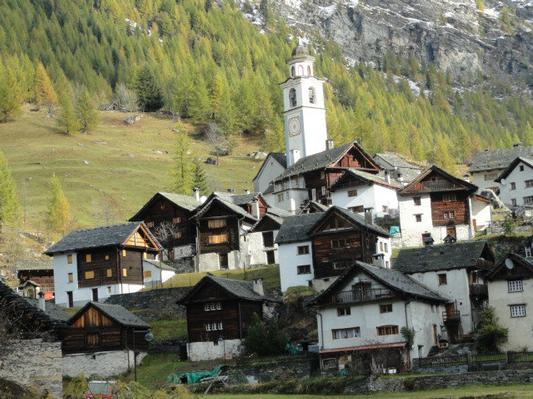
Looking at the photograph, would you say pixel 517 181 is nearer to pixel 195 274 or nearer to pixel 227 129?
pixel 195 274

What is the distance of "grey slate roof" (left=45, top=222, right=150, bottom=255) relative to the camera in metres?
90.6

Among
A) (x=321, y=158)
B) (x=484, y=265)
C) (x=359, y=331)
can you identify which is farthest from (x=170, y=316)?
(x=321, y=158)

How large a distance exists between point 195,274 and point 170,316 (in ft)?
40.3

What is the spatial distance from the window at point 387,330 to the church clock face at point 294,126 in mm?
61493


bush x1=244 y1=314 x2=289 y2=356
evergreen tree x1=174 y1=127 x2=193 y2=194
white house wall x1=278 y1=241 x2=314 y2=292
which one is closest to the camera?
bush x1=244 y1=314 x2=289 y2=356

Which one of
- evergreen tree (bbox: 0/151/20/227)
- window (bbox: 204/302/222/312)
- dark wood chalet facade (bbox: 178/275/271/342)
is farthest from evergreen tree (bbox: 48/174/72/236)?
window (bbox: 204/302/222/312)

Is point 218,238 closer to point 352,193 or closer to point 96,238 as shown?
point 96,238

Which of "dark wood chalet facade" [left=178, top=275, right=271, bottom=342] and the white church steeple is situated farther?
the white church steeple

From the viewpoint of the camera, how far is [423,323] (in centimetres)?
6725

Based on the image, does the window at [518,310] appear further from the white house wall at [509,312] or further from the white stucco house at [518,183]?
the white stucco house at [518,183]

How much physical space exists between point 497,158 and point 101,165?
6019 centimetres

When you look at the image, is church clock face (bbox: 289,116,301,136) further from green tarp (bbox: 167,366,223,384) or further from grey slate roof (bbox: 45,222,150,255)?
green tarp (bbox: 167,366,223,384)

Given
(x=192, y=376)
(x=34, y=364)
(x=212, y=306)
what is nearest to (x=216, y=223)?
(x=212, y=306)

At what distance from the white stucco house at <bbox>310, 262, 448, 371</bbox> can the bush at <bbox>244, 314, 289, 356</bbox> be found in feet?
9.43
